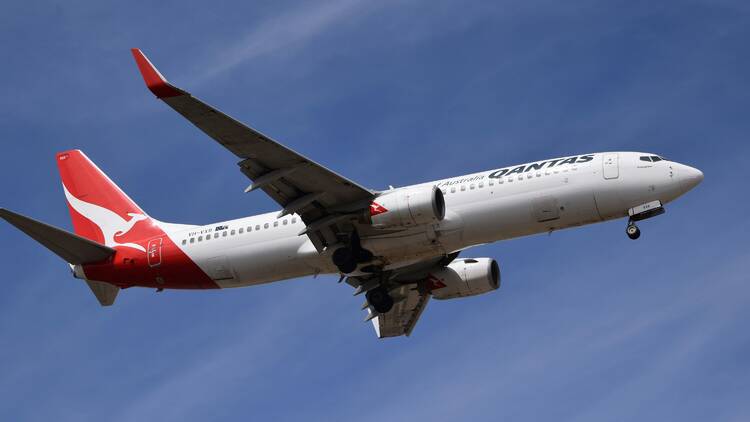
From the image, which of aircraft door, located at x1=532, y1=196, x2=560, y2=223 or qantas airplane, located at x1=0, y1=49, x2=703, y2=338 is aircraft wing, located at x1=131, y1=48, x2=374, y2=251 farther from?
aircraft door, located at x1=532, y1=196, x2=560, y2=223

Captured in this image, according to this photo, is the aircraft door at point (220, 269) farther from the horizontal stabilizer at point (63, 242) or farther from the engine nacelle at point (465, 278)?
the engine nacelle at point (465, 278)

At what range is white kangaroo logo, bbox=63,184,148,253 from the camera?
4991cm

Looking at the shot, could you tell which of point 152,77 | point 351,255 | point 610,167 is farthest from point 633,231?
point 152,77

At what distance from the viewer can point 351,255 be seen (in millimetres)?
45000

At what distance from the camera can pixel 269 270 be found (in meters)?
46.3

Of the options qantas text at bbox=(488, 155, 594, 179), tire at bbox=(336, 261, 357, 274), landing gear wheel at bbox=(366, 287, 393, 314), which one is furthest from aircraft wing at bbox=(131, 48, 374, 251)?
qantas text at bbox=(488, 155, 594, 179)

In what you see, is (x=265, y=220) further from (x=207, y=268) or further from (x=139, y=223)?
(x=139, y=223)

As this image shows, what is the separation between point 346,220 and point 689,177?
42.4ft

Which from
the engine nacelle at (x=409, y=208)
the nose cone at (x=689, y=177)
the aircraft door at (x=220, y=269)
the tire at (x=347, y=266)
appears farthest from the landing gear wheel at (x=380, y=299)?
the nose cone at (x=689, y=177)

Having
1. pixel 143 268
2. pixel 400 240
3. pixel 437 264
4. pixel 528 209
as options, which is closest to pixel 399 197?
pixel 400 240

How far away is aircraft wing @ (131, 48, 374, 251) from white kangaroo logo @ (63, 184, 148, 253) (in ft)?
26.2

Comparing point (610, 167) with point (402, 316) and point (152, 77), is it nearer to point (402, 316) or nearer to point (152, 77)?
point (402, 316)

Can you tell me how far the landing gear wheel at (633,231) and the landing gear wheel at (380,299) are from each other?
10640mm

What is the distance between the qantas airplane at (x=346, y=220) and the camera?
1704 inches
